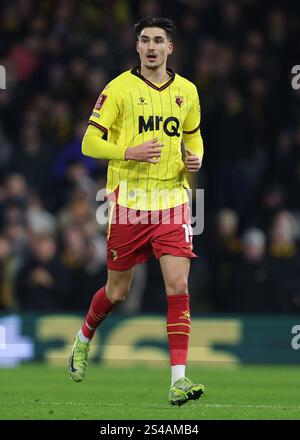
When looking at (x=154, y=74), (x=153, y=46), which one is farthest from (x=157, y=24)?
(x=154, y=74)

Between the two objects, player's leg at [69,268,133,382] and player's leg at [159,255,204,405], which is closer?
player's leg at [159,255,204,405]

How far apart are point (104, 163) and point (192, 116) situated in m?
6.84

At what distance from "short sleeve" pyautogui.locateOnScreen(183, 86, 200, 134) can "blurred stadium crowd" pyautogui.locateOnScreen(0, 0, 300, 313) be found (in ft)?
16.7

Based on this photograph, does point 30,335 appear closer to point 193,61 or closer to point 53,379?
point 53,379

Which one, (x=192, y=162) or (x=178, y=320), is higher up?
(x=192, y=162)

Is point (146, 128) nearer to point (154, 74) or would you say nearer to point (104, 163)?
point (154, 74)

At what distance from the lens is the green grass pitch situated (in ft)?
26.2

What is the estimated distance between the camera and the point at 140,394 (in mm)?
9664

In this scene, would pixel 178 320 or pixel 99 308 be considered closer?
pixel 178 320

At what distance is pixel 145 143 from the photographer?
8664mm

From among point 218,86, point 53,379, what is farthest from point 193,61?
point 53,379

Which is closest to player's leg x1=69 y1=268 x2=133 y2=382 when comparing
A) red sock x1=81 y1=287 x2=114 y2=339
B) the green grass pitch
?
red sock x1=81 y1=287 x2=114 y2=339

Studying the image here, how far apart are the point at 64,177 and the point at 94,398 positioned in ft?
22.2

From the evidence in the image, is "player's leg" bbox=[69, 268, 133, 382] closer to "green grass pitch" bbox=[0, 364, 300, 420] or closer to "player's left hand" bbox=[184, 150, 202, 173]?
"green grass pitch" bbox=[0, 364, 300, 420]
